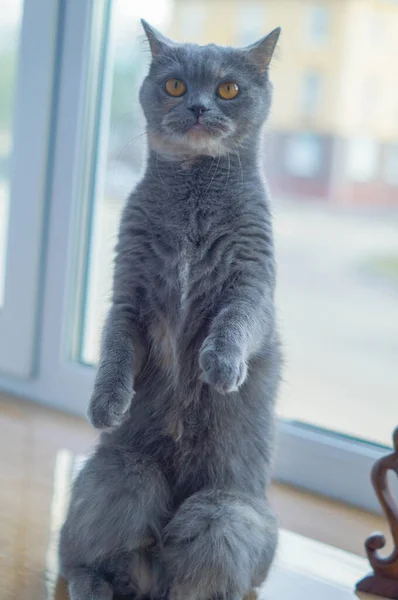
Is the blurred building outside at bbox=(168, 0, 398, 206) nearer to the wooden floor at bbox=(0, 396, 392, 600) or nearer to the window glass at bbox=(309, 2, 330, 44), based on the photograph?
the window glass at bbox=(309, 2, 330, 44)

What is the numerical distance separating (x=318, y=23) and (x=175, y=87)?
1.87ft

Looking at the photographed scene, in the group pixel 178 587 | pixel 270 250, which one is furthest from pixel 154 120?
pixel 178 587

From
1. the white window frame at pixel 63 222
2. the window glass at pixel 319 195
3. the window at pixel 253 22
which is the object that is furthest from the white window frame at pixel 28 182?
the window at pixel 253 22

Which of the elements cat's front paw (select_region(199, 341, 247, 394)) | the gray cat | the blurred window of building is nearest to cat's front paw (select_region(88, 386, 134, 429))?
the gray cat

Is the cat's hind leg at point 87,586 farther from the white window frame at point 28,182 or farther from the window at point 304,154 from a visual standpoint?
the window at point 304,154

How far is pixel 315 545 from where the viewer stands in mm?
1248

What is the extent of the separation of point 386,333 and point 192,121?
732mm

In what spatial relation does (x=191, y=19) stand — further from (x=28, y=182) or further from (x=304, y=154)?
(x=28, y=182)

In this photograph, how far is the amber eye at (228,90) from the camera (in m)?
1.14

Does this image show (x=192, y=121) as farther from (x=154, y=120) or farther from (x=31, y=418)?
(x=31, y=418)

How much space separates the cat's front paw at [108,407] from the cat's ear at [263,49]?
0.51 meters

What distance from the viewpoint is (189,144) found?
112 centimetres

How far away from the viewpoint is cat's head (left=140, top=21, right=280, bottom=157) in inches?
43.7

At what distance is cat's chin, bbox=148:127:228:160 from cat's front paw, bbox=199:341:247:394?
0.29m
